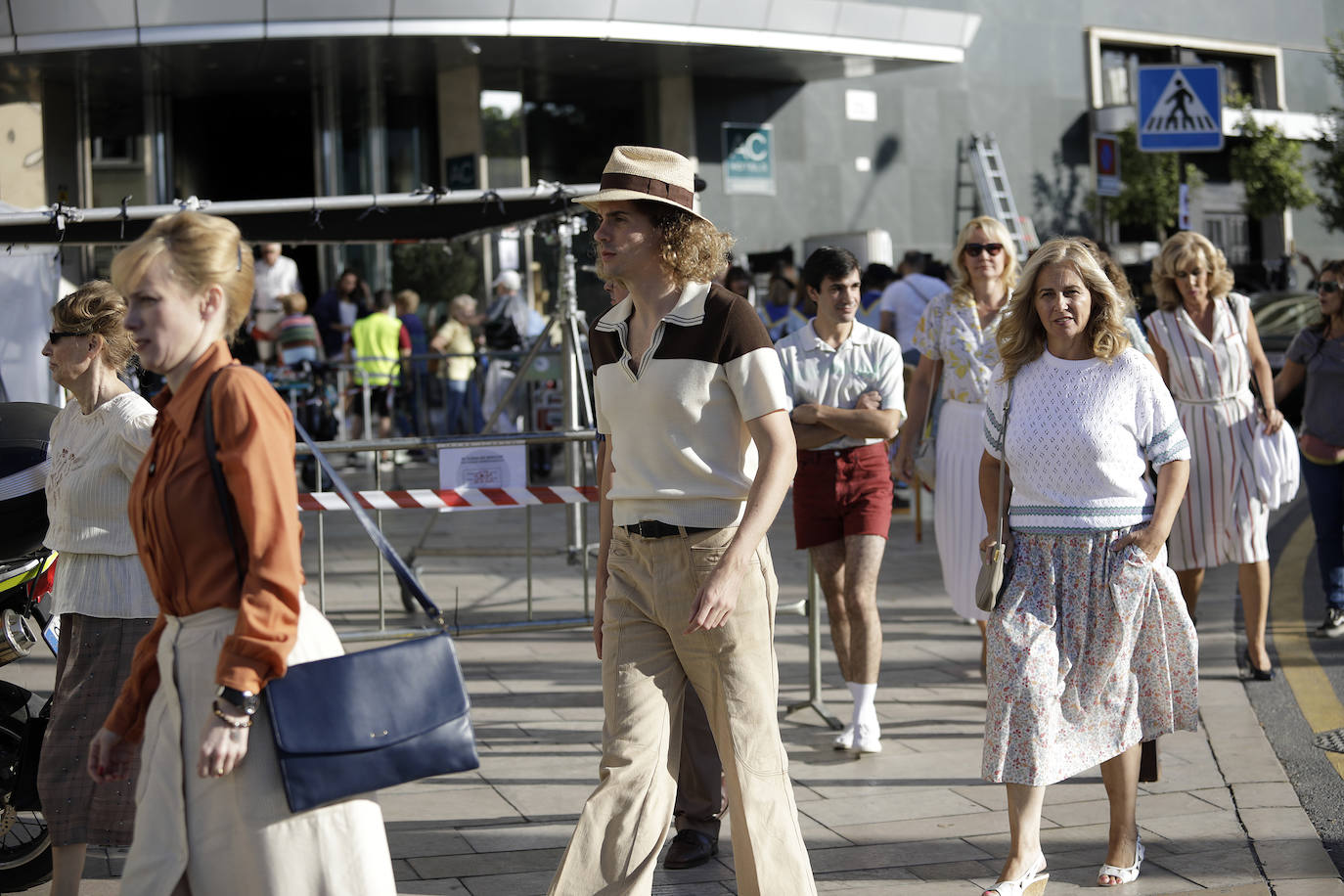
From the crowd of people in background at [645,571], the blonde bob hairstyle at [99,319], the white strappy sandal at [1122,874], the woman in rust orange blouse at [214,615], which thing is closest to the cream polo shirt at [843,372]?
the crowd of people in background at [645,571]

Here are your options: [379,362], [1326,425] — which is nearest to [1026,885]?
[1326,425]

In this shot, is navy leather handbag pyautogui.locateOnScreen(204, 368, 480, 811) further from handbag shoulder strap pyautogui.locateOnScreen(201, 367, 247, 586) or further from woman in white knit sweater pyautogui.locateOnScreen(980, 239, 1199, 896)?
woman in white knit sweater pyautogui.locateOnScreen(980, 239, 1199, 896)

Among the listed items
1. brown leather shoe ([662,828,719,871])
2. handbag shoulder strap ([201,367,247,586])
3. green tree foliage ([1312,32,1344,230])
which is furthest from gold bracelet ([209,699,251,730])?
green tree foliage ([1312,32,1344,230])

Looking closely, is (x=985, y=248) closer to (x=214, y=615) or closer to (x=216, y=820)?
(x=214, y=615)

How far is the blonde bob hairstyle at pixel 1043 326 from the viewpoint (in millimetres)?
4559

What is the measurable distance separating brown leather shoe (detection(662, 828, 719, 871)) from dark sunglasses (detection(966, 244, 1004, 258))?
3056 millimetres

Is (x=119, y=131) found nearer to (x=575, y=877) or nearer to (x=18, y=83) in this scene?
(x=18, y=83)

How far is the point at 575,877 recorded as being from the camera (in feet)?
12.0

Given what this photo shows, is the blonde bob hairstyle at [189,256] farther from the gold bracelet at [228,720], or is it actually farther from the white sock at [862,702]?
the white sock at [862,702]

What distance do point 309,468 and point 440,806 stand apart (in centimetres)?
751

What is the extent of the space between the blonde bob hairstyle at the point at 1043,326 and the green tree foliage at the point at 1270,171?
28366 millimetres

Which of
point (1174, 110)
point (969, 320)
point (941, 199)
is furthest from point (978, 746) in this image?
point (941, 199)

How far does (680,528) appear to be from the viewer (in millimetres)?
3701

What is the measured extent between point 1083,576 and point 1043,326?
786 millimetres
